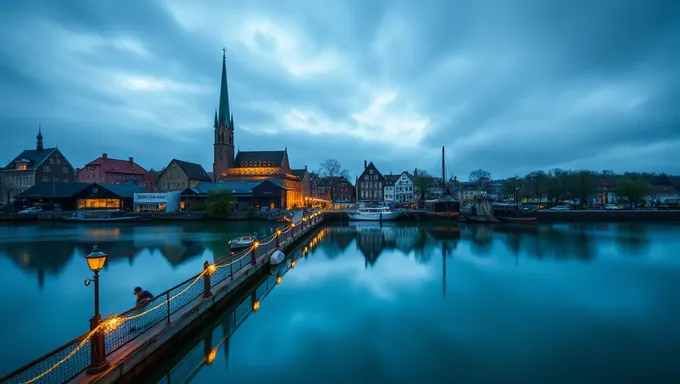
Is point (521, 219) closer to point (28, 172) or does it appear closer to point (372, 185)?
point (372, 185)

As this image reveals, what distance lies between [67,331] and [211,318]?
4319mm

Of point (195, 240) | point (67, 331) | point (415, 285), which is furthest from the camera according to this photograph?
point (195, 240)

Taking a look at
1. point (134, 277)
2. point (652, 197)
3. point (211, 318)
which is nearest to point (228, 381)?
point (211, 318)

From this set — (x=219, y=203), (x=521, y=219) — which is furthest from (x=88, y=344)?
(x=521, y=219)

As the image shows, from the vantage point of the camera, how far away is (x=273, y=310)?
12555mm

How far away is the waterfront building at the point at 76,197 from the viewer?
52344mm

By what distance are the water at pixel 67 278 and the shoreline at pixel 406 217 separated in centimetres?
1650

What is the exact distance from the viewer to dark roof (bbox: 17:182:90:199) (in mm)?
52075

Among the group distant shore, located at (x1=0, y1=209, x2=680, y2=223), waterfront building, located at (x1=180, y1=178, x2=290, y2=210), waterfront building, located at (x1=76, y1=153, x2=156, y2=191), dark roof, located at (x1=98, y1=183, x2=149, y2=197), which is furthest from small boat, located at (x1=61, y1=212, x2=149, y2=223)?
waterfront building, located at (x1=76, y1=153, x2=156, y2=191)

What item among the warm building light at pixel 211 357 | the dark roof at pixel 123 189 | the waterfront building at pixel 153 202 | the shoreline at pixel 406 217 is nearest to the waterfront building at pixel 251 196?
the waterfront building at pixel 153 202

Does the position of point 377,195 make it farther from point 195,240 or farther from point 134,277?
point 134,277

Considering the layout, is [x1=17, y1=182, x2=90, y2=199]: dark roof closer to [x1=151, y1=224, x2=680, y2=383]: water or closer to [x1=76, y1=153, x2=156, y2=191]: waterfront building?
[x1=76, y1=153, x2=156, y2=191]: waterfront building

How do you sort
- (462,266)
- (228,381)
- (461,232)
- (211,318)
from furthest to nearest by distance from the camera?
1. (461,232)
2. (462,266)
3. (211,318)
4. (228,381)

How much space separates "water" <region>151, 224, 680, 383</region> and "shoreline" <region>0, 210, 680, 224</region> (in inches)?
1136
